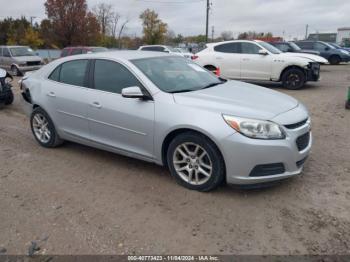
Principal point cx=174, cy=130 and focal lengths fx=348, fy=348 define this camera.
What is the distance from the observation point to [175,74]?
184 inches

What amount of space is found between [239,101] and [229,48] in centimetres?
903

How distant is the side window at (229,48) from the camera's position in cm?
1238

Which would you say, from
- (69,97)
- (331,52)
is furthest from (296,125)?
(331,52)

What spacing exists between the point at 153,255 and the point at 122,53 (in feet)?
9.98

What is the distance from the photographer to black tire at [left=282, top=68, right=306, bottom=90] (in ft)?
37.7

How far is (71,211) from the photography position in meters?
3.65

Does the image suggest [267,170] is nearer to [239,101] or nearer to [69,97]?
[239,101]

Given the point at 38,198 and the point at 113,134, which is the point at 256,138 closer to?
the point at 113,134

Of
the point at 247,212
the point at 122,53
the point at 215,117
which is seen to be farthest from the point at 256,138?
the point at 122,53

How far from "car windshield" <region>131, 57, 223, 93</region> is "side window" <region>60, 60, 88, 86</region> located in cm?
88

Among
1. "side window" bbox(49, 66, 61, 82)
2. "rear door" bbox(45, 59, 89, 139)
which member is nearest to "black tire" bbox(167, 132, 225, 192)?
"rear door" bbox(45, 59, 89, 139)

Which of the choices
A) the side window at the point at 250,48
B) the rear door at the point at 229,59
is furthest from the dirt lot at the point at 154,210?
the rear door at the point at 229,59

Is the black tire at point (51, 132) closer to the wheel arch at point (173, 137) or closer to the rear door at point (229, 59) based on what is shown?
the wheel arch at point (173, 137)

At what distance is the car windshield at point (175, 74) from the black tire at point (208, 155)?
0.67m
